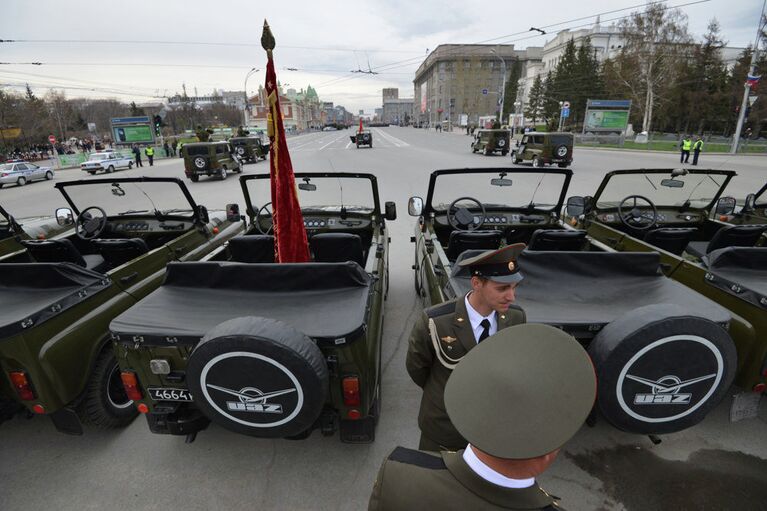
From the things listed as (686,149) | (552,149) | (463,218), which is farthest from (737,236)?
(686,149)

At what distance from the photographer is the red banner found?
3629mm

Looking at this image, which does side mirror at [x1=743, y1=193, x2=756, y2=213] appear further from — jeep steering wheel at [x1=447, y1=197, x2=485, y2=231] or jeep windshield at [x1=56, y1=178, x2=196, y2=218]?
jeep windshield at [x1=56, y1=178, x2=196, y2=218]

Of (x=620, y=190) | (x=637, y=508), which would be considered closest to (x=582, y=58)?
(x=620, y=190)

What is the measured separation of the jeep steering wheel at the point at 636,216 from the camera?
5.21 meters

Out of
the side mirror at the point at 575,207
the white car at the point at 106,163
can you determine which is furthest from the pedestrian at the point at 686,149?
the white car at the point at 106,163

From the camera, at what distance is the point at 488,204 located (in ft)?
17.9

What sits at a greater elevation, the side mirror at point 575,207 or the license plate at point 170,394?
the side mirror at point 575,207

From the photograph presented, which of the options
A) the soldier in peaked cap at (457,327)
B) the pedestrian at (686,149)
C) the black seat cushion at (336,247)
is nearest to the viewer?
the soldier in peaked cap at (457,327)

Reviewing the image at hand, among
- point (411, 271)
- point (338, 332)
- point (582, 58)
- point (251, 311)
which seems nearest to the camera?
point (338, 332)

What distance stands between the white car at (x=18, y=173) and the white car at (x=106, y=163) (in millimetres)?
2350

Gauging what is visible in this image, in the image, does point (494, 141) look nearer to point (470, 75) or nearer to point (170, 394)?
point (170, 394)

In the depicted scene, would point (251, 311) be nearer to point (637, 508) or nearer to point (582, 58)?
point (637, 508)

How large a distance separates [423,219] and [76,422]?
4.15 m

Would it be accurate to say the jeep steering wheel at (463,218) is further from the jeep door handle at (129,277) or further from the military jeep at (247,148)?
the military jeep at (247,148)
